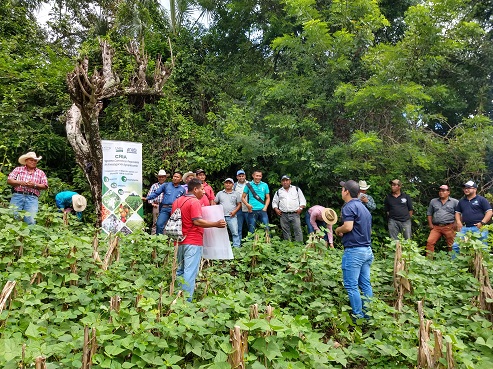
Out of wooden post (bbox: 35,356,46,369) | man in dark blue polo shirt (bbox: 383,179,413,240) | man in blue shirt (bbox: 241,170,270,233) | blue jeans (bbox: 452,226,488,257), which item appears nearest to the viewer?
wooden post (bbox: 35,356,46,369)

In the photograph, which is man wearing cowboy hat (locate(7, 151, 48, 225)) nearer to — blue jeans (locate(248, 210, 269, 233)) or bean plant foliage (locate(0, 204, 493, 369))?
bean plant foliage (locate(0, 204, 493, 369))

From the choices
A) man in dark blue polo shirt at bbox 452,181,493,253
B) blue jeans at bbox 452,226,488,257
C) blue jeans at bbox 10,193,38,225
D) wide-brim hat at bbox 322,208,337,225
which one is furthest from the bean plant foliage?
man in dark blue polo shirt at bbox 452,181,493,253

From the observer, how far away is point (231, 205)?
309 inches

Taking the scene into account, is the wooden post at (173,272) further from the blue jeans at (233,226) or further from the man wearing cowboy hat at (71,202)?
the man wearing cowboy hat at (71,202)

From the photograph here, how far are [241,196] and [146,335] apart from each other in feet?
16.3

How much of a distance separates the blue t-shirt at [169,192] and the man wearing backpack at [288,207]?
202 centimetres

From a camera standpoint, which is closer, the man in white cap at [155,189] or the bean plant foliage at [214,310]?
the bean plant foliage at [214,310]

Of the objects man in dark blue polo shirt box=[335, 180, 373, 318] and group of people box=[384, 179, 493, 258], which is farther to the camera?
group of people box=[384, 179, 493, 258]

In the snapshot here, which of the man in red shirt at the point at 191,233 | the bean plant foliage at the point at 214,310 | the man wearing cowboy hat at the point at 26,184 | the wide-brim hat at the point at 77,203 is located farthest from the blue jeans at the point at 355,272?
the wide-brim hat at the point at 77,203

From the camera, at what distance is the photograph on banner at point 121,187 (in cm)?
730

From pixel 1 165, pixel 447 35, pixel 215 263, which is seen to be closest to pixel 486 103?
pixel 447 35

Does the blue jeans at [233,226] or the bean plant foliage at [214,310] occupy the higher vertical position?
the blue jeans at [233,226]

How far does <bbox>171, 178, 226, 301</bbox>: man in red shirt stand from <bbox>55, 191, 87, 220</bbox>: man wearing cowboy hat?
138 inches

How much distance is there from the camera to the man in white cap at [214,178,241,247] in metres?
7.70
